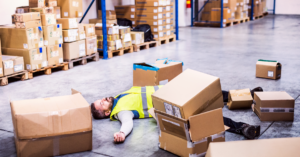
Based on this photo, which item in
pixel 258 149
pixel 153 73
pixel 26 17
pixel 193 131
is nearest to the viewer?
pixel 258 149

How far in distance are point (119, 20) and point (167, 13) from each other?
1467 mm

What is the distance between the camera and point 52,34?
6164 millimetres

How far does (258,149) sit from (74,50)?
5346mm

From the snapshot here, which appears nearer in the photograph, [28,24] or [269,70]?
[269,70]

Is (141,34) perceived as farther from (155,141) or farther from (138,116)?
(155,141)

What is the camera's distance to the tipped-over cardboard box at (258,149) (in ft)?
6.41

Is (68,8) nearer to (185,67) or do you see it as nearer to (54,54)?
(54,54)

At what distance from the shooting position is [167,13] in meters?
9.69

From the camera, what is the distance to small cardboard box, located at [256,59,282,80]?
535cm

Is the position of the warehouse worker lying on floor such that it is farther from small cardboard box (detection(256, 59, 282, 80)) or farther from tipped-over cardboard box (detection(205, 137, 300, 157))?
small cardboard box (detection(256, 59, 282, 80))

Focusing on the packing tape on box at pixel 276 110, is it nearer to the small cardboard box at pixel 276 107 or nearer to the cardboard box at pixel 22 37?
the small cardboard box at pixel 276 107

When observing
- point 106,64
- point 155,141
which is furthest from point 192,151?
point 106,64

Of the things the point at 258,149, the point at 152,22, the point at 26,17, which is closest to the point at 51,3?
the point at 26,17

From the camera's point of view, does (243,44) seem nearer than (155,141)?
No
